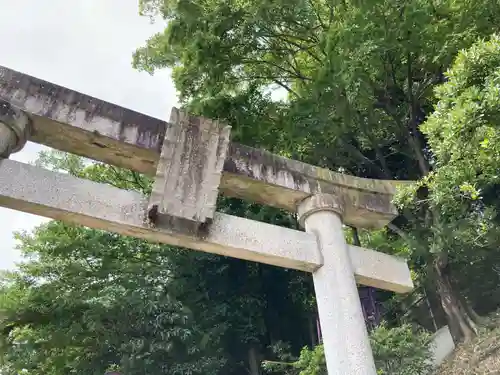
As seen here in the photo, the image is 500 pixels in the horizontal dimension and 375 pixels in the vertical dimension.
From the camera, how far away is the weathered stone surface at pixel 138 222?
4059 mm

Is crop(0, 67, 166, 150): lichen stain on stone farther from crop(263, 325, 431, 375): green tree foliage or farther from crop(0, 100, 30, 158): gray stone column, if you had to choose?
crop(263, 325, 431, 375): green tree foliage

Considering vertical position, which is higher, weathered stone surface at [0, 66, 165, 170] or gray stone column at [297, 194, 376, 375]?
weathered stone surface at [0, 66, 165, 170]

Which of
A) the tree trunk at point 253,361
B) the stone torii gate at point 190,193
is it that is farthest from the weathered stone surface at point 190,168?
the tree trunk at point 253,361

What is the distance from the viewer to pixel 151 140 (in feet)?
15.4

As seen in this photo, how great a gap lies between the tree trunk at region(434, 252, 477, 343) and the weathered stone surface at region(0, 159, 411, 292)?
3.73 m

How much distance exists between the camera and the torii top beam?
441 centimetres

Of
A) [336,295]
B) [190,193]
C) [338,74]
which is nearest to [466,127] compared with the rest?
[336,295]

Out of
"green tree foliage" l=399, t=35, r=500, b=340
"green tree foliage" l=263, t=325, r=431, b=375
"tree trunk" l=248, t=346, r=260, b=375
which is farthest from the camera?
"tree trunk" l=248, t=346, r=260, b=375

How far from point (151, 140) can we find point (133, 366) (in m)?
5.65

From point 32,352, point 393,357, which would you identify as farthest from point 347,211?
point 32,352

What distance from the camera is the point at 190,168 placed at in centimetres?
458

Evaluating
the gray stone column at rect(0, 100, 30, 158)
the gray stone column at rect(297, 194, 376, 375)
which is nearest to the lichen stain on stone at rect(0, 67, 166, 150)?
the gray stone column at rect(0, 100, 30, 158)

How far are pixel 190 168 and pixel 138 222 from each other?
2.50ft

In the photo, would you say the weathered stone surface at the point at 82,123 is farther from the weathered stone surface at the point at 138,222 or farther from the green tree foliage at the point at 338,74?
the green tree foliage at the point at 338,74
